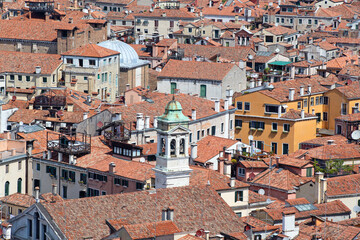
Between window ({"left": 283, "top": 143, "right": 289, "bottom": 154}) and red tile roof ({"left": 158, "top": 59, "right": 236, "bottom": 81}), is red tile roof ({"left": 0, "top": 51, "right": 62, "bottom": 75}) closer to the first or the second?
red tile roof ({"left": 158, "top": 59, "right": 236, "bottom": 81})

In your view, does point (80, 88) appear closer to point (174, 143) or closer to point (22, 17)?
point (22, 17)

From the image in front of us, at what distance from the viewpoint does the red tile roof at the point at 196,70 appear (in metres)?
105

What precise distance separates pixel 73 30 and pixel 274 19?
4502cm

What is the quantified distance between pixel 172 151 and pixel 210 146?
54.6 feet

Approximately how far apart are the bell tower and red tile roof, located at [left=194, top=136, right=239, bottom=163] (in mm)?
12474

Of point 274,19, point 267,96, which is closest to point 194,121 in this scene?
point 267,96

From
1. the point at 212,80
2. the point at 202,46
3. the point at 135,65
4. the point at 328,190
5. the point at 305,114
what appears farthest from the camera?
the point at 202,46

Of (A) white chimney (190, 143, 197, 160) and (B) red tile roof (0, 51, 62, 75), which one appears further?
(B) red tile roof (0, 51, 62, 75)

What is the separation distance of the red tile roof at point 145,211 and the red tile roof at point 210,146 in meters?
18.8

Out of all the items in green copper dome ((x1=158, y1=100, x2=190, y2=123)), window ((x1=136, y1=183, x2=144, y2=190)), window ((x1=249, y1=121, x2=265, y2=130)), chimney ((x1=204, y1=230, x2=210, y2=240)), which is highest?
green copper dome ((x1=158, y1=100, x2=190, y2=123))

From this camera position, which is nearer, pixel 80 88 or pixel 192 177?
pixel 192 177

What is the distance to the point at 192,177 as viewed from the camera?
67875mm

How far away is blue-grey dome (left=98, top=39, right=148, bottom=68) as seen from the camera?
115250 mm

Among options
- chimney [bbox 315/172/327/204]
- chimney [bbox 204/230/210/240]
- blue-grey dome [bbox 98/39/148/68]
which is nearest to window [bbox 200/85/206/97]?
blue-grey dome [bbox 98/39/148/68]
